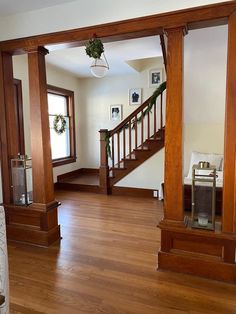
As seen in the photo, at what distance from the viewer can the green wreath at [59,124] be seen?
5671 mm

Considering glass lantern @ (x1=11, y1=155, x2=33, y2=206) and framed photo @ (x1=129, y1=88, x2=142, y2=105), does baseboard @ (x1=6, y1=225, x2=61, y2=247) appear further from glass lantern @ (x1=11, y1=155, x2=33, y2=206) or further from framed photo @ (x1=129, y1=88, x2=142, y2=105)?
framed photo @ (x1=129, y1=88, x2=142, y2=105)

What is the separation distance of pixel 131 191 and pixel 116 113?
7.20 feet

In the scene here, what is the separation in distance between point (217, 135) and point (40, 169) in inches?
129

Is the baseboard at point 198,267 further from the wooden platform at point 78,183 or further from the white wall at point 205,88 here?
the wooden platform at point 78,183

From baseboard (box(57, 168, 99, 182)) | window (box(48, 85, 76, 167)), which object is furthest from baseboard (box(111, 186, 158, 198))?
window (box(48, 85, 76, 167))

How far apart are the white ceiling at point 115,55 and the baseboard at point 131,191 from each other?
2.46 m

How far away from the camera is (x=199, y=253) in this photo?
2.29 meters

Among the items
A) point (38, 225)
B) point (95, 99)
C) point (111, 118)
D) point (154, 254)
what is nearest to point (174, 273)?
point (154, 254)

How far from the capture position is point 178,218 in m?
2.34

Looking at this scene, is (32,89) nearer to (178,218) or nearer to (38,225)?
(38,225)

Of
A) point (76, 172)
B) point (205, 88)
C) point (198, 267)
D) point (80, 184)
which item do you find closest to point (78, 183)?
point (80, 184)

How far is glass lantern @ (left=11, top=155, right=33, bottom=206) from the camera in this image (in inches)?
118

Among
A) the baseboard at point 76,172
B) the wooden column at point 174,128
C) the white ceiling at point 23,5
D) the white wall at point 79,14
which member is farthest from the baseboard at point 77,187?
the white ceiling at point 23,5

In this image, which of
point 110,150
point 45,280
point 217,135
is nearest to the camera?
point 45,280
